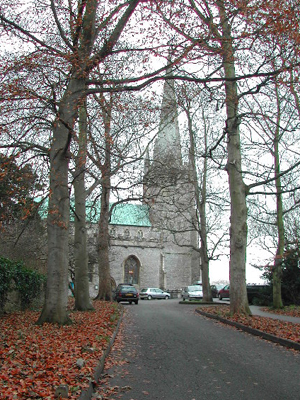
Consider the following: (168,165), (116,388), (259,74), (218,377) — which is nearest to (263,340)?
(218,377)

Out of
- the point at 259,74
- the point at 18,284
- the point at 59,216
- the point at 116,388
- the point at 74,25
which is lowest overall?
the point at 116,388

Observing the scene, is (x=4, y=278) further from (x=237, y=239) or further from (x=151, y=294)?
(x=151, y=294)

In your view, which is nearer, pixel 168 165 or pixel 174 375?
pixel 174 375

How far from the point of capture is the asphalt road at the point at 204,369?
5219 mm

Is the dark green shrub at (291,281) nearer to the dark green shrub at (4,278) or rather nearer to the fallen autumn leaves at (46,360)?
the dark green shrub at (4,278)

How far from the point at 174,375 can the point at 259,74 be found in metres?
7.05

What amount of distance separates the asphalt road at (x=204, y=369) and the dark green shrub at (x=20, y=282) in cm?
516

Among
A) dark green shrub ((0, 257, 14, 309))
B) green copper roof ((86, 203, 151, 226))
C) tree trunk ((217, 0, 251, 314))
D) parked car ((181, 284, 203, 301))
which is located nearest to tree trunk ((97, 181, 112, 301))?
green copper roof ((86, 203, 151, 226))

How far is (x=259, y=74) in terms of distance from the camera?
9852 millimetres

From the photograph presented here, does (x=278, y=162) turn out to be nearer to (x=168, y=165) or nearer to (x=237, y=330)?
(x=168, y=165)

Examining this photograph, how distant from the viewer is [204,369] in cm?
653

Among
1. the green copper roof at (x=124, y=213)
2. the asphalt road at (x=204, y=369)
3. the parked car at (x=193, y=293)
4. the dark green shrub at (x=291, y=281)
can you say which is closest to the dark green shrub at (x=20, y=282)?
the green copper roof at (x=124, y=213)

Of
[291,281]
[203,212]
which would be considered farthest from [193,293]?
[291,281]

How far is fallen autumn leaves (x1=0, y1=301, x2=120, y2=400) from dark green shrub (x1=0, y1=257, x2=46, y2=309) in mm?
3985
